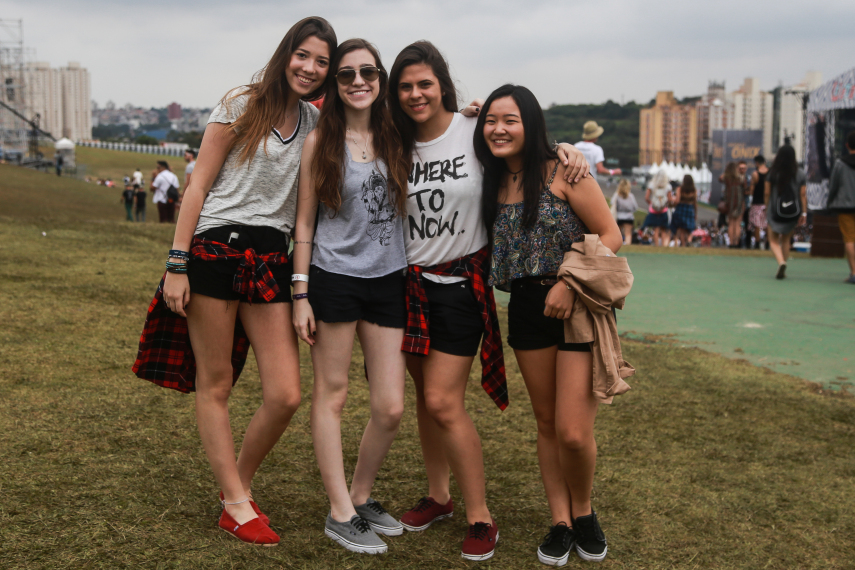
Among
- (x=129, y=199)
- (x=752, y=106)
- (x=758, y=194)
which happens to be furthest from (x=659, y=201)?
(x=752, y=106)

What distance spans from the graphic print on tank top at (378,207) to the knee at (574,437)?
998mm

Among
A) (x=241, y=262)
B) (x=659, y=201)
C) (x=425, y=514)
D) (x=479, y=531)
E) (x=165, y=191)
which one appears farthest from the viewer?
(x=165, y=191)

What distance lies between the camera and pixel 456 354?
9.96 ft

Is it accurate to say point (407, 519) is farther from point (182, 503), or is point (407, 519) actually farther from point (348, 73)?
point (348, 73)

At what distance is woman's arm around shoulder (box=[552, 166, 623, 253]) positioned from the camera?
116 inches

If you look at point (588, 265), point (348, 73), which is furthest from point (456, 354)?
point (348, 73)

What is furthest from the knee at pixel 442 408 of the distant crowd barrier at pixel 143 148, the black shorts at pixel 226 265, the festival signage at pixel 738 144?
the distant crowd barrier at pixel 143 148

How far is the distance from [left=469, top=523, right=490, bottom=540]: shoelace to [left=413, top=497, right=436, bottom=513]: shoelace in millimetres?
312

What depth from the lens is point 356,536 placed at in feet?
9.75

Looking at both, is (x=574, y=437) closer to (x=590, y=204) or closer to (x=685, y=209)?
(x=590, y=204)

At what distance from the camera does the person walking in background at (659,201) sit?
14.6 m

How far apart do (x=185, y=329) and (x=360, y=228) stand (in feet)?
2.73

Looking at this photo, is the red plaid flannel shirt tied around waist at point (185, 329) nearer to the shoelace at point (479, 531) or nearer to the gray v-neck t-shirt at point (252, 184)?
the gray v-neck t-shirt at point (252, 184)

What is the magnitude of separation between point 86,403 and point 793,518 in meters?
3.70
